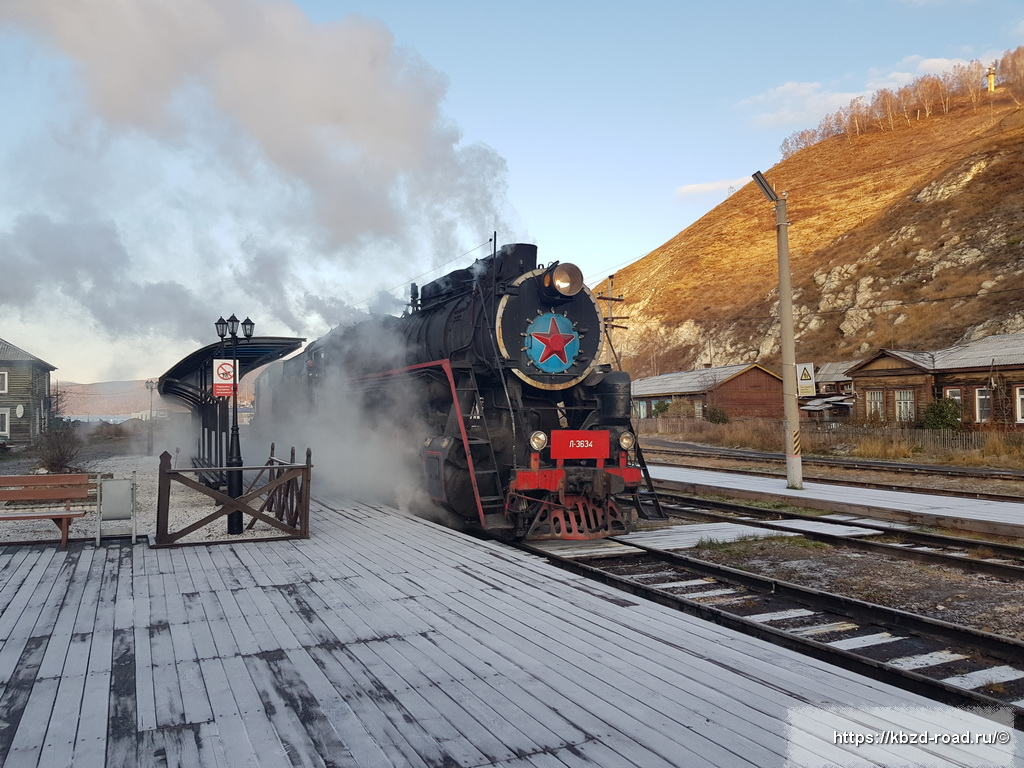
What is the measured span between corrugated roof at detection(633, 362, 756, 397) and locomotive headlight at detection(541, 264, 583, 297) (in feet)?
105

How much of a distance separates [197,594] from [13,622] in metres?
1.23

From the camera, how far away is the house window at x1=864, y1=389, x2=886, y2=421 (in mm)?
29625

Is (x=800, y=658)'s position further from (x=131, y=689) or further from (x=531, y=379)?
(x=531, y=379)

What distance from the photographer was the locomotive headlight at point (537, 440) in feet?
28.0

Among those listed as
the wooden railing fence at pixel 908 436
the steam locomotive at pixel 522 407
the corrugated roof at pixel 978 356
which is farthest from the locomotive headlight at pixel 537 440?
the corrugated roof at pixel 978 356

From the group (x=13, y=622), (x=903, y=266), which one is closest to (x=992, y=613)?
(x=13, y=622)

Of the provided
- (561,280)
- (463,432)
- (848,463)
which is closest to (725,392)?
(848,463)

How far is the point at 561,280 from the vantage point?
9289mm

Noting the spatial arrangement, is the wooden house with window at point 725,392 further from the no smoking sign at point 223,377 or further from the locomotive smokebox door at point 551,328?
the no smoking sign at point 223,377

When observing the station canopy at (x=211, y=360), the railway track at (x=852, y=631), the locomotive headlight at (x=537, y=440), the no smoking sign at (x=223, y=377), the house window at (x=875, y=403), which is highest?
the station canopy at (x=211, y=360)

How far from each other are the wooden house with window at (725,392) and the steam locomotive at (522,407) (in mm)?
29184

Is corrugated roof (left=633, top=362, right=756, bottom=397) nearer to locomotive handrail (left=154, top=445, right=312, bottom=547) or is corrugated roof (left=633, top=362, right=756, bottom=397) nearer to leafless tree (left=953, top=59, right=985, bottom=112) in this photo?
locomotive handrail (left=154, top=445, right=312, bottom=547)

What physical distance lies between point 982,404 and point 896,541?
2095cm

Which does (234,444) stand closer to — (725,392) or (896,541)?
(896,541)
